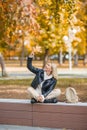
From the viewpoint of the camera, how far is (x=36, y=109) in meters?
9.70

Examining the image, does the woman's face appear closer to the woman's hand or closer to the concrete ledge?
the woman's hand

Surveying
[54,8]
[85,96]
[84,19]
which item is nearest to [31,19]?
[54,8]

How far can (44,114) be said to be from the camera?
31.7 ft

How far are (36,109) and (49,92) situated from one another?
477mm

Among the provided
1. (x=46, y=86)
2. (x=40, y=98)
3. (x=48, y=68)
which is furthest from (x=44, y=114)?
(x=48, y=68)

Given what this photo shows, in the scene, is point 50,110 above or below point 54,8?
below

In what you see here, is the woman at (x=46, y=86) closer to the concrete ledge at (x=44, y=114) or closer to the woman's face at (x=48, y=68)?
the woman's face at (x=48, y=68)

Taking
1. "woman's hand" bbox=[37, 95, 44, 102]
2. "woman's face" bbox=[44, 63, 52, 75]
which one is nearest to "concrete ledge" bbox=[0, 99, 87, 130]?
"woman's hand" bbox=[37, 95, 44, 102]

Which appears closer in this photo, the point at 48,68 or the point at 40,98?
the point at 40,98

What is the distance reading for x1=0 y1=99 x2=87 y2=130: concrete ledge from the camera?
938 cm

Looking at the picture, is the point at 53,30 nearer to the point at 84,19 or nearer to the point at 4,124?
the point at 84,19

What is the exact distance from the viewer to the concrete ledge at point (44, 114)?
9.38 metres

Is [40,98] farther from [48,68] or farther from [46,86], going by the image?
[48,68]

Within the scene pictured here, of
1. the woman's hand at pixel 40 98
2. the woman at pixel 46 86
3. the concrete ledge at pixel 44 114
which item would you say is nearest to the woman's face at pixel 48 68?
the woman at pixel 46 86
